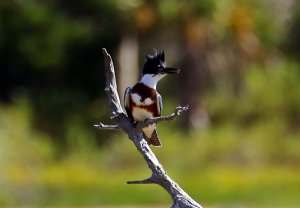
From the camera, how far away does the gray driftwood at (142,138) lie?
639 centimetres

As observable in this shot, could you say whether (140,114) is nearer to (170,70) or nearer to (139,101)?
(139,101)

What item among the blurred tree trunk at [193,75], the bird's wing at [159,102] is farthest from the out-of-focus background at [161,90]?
the bird's wing at [159,102]

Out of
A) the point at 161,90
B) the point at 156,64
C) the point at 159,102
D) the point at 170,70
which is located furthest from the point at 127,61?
the point at 170,70

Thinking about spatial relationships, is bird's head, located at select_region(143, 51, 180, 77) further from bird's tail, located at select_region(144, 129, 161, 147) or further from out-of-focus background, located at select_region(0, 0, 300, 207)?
out-of-focus background, located at select_region(0, 0, 300, 207)

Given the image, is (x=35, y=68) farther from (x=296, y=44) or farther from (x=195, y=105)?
(x=296, y=44)

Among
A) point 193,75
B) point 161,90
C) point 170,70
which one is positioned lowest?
point 170,70

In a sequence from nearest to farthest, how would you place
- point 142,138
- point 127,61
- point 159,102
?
point 142,138, point 159,102, point 127,61

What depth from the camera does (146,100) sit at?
711 centimetres

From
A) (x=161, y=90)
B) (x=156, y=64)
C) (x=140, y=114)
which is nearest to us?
(x=156, y=64)

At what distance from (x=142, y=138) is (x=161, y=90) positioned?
2873 centimetres

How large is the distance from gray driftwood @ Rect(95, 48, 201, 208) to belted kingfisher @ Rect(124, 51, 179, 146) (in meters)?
0.28

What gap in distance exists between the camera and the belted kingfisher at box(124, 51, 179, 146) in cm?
684

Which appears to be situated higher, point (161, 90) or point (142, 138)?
point (161, 90)

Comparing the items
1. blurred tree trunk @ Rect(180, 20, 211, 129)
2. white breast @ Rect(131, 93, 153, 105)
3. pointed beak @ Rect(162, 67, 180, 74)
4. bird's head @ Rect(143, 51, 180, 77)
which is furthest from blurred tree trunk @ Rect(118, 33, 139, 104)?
pointed beak @ Rect(162, 67, 180, 74)
